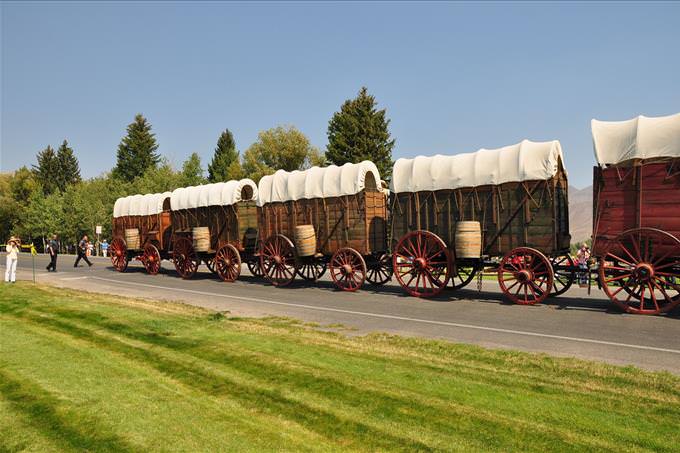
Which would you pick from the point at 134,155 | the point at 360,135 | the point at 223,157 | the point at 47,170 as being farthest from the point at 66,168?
the point at 360,135

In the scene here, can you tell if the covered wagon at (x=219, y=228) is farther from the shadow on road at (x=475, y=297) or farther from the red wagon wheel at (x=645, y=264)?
the red wagon wheel at (x=645, y=264)

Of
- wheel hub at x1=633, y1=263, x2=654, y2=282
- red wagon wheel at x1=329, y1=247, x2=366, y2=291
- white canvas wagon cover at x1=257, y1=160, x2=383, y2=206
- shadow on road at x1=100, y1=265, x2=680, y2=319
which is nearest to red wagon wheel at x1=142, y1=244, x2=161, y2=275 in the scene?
shadow on road at x1=100, y1=265, x2=680, y2=319

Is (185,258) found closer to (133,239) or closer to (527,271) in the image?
(133,239)

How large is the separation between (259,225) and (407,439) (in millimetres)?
14166

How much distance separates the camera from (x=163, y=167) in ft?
202

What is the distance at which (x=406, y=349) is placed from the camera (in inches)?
282

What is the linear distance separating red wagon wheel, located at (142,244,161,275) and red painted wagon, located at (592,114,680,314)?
17.9 metres

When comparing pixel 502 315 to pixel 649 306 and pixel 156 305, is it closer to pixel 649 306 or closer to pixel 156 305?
pixel 649 306

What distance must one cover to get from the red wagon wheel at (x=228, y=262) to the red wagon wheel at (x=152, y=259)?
15.6 feet

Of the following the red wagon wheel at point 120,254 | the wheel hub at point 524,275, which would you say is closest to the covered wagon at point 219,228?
the red wagon wheel at point 120,254

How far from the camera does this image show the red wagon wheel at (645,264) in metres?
9.98

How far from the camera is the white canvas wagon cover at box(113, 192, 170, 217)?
73.4ft

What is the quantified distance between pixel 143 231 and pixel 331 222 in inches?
465

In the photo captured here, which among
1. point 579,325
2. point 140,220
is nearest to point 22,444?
point 579,325
